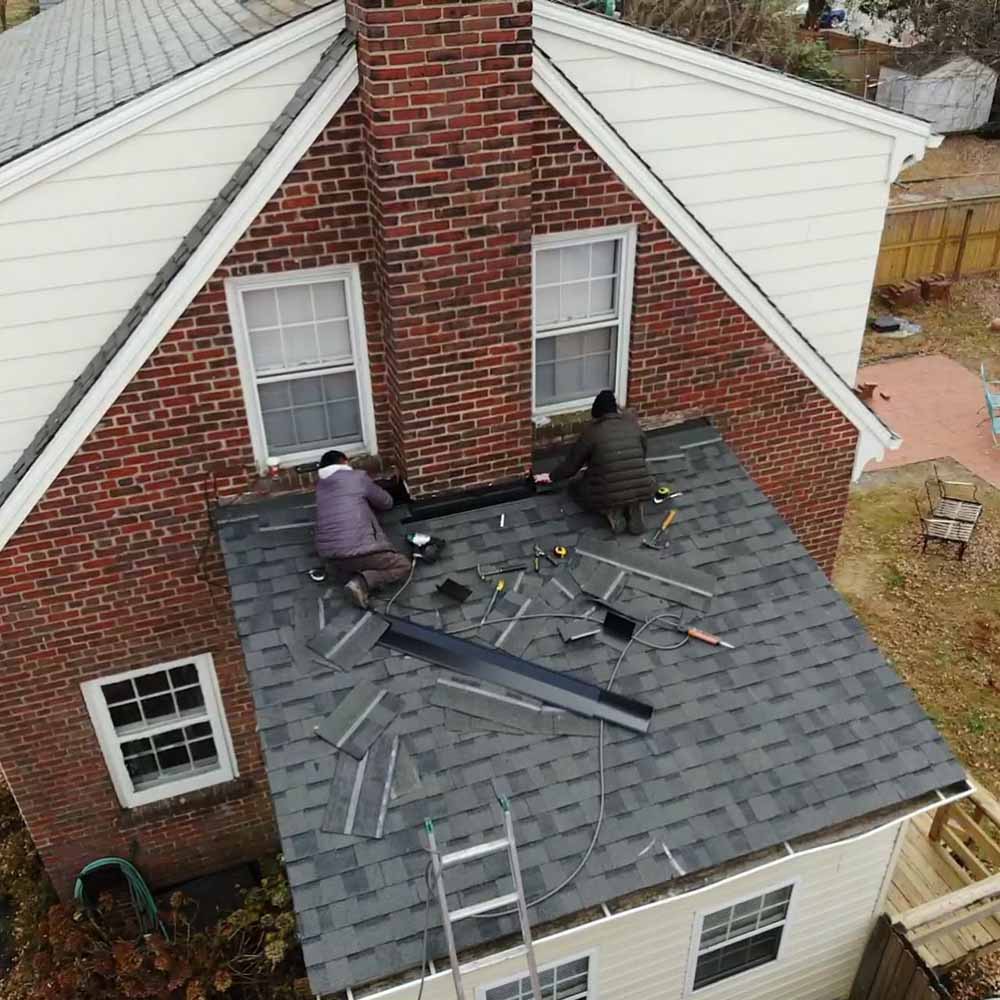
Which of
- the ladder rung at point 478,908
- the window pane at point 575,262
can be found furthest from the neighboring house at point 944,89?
the ladder rung at point 478,908

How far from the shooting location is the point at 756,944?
797 centimetres

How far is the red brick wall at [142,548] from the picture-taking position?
23.3ft

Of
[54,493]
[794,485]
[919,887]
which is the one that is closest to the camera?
[54,493]

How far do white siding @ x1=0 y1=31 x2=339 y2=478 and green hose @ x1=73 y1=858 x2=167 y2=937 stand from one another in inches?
195

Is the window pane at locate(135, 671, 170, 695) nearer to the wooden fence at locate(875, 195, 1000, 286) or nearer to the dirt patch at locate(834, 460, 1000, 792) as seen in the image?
the dirt patch at locate(834, 460, 1000, 792)

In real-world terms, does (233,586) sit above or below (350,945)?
above

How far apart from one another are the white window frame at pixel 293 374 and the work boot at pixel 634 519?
→ 7.64ft

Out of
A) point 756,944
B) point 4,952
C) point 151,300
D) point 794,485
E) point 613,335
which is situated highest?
point 151,300

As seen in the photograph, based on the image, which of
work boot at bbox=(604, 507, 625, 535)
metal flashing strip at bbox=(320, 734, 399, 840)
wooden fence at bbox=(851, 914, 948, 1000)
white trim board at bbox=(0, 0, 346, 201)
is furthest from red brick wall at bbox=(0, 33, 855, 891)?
wooden fence at bbox=(851, 914, 948, 1000)

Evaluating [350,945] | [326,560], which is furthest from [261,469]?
[350,945]

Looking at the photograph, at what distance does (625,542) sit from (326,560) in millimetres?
2537

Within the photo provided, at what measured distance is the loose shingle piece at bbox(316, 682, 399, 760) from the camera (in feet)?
21.1

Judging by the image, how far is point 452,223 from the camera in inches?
278

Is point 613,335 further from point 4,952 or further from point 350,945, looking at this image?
point 4,952
